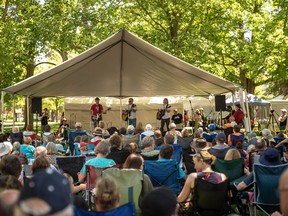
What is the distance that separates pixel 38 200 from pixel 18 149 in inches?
241

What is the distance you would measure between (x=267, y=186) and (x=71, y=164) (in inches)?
101

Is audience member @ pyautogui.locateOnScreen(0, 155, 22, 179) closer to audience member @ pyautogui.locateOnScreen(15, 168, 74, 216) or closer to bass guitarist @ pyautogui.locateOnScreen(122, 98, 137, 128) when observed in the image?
audience member @ pyautogui.locateOnScreen(15, 168, 74, 216)

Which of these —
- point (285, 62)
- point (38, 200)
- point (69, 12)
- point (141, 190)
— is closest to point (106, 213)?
point (141, 190)

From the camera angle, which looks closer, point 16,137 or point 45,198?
point 45,198

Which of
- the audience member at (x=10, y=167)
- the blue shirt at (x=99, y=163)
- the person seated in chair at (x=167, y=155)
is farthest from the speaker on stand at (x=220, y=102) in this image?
the audience member at (x=10, y=167)

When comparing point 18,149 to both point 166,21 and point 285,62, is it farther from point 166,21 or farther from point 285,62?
point 285,62

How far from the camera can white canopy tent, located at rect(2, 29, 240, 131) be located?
430 inches

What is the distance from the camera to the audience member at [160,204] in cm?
235

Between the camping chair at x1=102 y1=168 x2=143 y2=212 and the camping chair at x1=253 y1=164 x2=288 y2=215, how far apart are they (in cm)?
126

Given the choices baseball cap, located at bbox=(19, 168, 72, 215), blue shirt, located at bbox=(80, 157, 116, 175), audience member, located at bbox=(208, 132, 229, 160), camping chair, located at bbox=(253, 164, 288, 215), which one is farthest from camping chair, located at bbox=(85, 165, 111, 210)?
baseball cap, located at bbox=(19, 168, 72, 215)

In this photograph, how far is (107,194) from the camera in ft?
10.7

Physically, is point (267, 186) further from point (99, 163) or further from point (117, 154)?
point (117, 154)

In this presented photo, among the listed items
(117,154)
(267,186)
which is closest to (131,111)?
(117,154)

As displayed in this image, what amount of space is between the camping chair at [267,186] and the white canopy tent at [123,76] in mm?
5975
